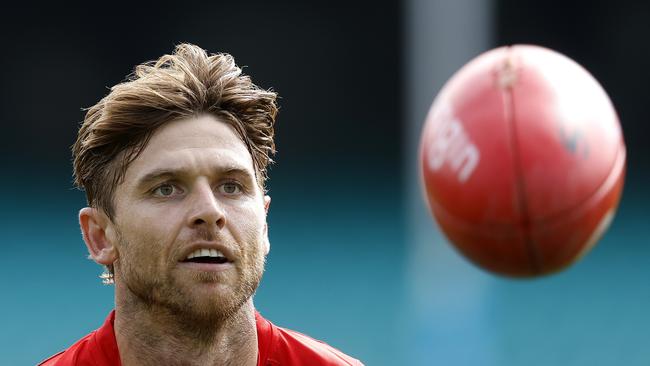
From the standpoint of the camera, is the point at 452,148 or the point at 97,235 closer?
the point at 452,148

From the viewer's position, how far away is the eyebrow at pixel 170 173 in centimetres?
301

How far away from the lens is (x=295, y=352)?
339 centimetres

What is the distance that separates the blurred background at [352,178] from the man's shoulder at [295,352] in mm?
3650

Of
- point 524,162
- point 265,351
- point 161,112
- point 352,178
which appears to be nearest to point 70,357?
point 265,351

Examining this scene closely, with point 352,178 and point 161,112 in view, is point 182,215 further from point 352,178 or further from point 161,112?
point 352,178

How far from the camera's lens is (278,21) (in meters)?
11.3

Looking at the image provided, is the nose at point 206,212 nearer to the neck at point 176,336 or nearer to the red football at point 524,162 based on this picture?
the neck at point 176,336

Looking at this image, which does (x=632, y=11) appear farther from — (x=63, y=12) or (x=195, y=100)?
(x=195, y=100)

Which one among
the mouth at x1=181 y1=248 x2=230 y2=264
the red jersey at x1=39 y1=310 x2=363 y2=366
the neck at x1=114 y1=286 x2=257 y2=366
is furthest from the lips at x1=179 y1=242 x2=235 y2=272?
the red jersey at x1=39 y1=310 x2=363 y2=366

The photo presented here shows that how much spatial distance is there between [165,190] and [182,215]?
0.42ft

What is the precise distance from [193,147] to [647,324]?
5.50 metres

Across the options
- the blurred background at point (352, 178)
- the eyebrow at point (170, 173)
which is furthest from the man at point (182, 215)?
the blurred background at point (352, 178)

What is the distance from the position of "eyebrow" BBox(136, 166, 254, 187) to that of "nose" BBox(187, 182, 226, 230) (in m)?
0.08

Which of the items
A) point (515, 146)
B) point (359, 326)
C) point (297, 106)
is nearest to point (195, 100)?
point (515, 146)
